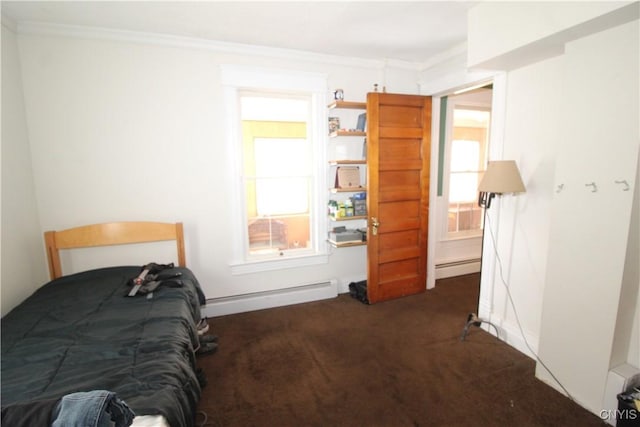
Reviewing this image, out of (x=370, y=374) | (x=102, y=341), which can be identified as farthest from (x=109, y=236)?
(x=370, y=374)

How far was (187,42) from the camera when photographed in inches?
107

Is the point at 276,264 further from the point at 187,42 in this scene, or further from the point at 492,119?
the point at 492,119

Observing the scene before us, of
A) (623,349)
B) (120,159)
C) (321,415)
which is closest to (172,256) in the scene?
(120,159)

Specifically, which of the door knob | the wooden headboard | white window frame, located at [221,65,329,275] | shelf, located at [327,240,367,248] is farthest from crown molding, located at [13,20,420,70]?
shelf, located at [327,240,367,248]

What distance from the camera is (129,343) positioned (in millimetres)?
1574

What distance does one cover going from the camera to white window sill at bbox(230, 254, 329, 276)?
3135 millimetres

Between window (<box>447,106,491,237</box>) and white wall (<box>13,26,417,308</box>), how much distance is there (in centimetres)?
218

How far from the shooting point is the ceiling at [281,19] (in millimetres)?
2166

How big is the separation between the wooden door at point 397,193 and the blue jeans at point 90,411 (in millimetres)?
2611

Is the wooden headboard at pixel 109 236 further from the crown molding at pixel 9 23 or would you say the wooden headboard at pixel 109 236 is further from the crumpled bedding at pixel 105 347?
the crown molding at pixel 9 23

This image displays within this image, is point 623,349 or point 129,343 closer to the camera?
point 129,343

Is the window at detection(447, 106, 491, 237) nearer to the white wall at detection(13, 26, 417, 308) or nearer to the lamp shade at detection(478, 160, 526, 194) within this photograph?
the lamp shade at detection(478, 160, 526, 194)

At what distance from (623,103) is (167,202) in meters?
3.29

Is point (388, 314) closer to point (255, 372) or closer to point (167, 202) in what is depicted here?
point (255, 372)
